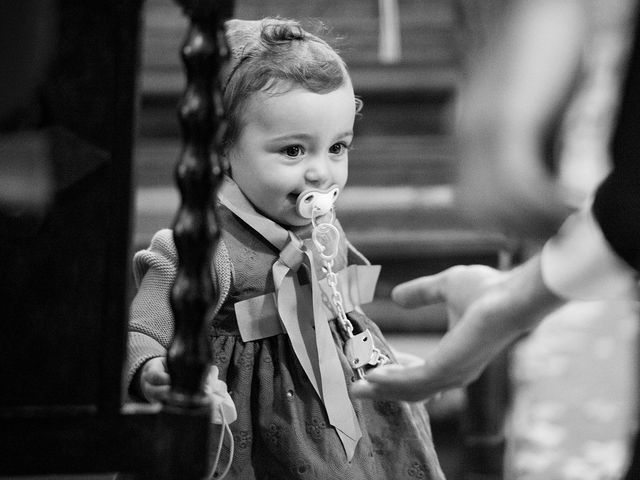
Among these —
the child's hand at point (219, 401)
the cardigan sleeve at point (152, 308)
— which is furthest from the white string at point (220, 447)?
the cardigan sleeve at point (152, 308)

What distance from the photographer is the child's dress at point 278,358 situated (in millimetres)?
1095

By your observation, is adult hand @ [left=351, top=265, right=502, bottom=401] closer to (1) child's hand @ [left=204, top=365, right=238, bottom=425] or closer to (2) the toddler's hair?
(1) child's hand @ [left=204, top=365, right=238, bottom=425]

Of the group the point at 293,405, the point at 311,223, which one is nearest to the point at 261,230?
the point at 311,223

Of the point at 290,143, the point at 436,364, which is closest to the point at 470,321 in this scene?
the point at 436,364

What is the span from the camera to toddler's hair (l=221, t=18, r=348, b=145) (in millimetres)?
1156

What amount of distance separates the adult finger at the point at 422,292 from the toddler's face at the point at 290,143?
1.13 ft

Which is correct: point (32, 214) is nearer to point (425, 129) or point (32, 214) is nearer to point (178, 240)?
point (178, 240)

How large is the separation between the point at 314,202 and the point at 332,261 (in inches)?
3.4

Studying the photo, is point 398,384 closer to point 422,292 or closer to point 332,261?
point 422,292

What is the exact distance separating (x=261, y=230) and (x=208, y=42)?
17.0 inches

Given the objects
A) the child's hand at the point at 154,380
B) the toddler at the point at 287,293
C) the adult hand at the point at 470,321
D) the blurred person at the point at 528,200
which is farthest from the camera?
the toddler at the point at 287,293

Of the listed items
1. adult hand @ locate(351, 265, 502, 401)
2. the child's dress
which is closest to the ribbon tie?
the child's dress

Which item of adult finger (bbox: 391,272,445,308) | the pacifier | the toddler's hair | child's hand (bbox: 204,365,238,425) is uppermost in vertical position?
the toddler's hair

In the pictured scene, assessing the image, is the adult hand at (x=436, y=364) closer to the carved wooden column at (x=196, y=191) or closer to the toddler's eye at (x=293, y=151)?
the carved wooden column at (x=196, y=191)
